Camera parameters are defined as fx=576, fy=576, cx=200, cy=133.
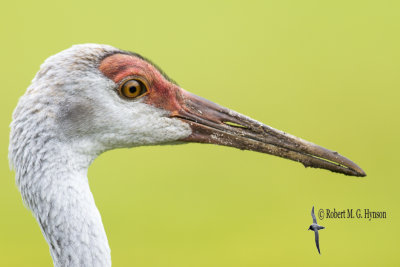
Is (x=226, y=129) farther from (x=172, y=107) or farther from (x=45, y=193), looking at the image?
(x=45, y=193)

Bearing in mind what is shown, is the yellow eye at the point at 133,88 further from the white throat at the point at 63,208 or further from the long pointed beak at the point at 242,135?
the white throat at the point at 63,208

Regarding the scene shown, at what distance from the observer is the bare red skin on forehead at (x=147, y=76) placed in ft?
11.5

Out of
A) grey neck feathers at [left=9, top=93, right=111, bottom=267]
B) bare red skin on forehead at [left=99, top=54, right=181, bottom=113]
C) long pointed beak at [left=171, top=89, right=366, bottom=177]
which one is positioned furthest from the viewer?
long pointed beak at [left=171, top=89, right=366, bottom=177]

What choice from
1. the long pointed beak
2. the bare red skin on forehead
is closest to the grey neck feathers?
the bare red skin on forehead

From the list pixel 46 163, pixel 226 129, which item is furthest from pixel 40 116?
pixel 226 129

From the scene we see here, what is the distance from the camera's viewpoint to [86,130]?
3416 mm

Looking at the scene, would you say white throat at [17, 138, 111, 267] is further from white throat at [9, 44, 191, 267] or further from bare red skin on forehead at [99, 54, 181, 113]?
bare red skin on forehead at [99, 54, 181, 113]

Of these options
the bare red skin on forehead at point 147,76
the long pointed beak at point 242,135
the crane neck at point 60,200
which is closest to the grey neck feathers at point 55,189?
the crane neck at point 60,200

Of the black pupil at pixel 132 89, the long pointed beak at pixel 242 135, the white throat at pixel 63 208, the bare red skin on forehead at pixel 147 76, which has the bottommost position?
the white throat at pixel 63 208

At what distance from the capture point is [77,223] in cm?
332

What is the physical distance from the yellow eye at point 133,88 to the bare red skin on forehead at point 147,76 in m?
0.03

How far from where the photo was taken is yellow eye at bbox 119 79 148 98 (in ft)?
11.6

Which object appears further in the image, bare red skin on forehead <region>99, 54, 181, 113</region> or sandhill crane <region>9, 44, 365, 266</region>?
bare red skin on forehead <region>99, 54, 181, 113</region>

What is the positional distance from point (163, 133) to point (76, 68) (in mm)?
676
